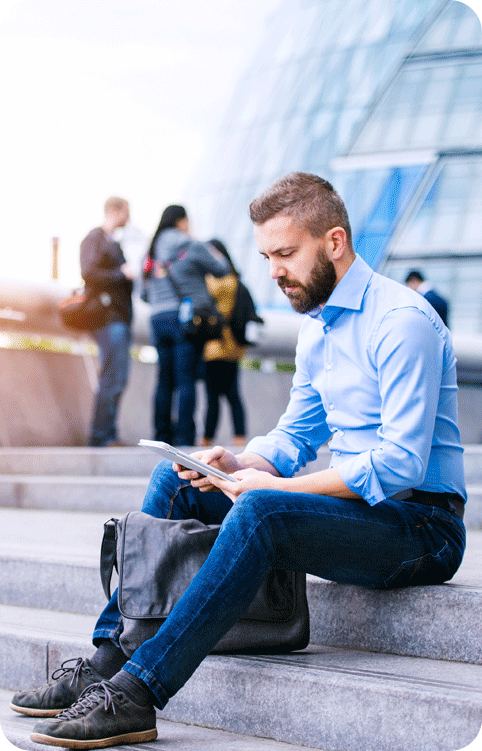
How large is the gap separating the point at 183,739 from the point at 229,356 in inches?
187

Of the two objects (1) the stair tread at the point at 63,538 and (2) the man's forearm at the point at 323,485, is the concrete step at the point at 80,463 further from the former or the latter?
(2) the man's forearm at the point at 323,485

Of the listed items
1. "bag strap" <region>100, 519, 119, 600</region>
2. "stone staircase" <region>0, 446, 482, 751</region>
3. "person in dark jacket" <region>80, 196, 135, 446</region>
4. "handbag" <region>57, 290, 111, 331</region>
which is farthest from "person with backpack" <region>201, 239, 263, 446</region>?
"bag strap" <region>100, 519, 119, 600</region>

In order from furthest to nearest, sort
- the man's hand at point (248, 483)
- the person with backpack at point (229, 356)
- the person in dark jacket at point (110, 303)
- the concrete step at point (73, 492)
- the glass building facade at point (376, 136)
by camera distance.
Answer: the glass building facade at point (376, 136), the person with backpack at point (229, 356), the person in dark jacket at point (110, 303), the concrete step at point (73, 492), the man's hand at point (248, 483)

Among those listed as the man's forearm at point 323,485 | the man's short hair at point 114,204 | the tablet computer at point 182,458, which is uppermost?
the man's short hair at point 114,204

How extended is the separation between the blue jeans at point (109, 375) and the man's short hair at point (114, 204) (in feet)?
2.86

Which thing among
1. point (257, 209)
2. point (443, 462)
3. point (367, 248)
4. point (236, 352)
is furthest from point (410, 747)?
point (367, 248)

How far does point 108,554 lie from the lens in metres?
2.45

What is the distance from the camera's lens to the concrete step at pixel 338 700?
2.02 meters

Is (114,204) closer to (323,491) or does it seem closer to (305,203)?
(305,203)

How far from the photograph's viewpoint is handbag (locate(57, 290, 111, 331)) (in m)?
6.43

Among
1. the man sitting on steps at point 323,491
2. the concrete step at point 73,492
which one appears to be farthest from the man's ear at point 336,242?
the concrete step at point 73,492

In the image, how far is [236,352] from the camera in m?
6.86

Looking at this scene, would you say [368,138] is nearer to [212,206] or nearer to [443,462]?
[212,206]

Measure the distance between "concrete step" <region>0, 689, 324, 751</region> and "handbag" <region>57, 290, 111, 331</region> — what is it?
14.1 feet
